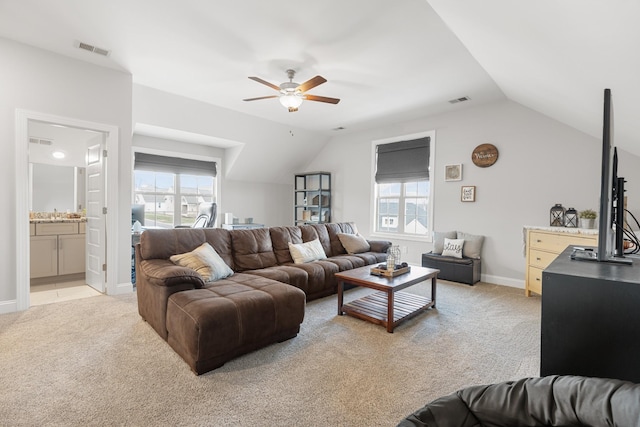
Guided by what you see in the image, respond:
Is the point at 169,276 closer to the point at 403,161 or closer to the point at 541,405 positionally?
the point at 541,405

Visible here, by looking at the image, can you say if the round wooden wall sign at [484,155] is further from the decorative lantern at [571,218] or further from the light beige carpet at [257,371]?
the light beige carpet at [257,371]

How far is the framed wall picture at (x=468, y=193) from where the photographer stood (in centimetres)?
487

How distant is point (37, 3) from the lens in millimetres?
2541

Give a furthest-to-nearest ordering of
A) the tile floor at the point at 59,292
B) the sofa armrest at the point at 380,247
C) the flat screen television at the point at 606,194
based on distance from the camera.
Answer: the sofa armrest at the point at 380,247
the tile floor at the point at 59,292
the flat screen television at the point at 606,194

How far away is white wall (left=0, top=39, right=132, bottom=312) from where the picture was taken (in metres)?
3.16

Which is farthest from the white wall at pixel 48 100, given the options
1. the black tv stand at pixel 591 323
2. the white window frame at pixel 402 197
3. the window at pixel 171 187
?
the black tv stand at pixel 591 323

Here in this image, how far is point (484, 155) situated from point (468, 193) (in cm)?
61

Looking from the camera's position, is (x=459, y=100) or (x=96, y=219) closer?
(x=96, y=219)

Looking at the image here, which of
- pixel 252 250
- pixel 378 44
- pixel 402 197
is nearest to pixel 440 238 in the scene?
pixel 402 197

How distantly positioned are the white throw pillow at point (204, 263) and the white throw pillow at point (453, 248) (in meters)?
3.34

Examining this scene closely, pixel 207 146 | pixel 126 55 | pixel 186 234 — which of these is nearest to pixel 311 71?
pixel 126 55

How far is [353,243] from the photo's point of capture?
4.78m

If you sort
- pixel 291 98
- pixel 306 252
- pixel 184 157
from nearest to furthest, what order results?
1. pixel 291 98
2. pixel 306 252
3. pixel 184 157

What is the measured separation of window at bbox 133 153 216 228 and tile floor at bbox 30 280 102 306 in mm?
1956
